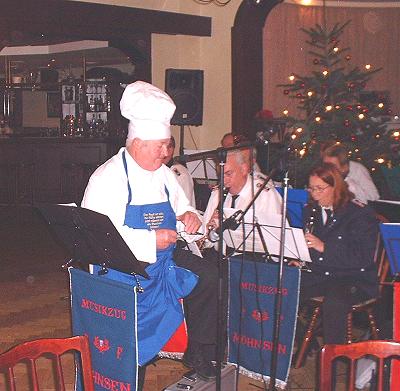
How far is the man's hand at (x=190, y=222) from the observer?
3549 mm

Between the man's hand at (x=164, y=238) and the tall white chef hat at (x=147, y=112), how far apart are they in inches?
17.2

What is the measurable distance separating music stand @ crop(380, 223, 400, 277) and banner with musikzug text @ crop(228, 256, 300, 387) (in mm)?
580

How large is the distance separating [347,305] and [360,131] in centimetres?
371

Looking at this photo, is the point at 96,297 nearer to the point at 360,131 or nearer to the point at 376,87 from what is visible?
the point at 360,131

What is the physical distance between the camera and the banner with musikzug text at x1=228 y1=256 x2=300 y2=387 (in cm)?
416

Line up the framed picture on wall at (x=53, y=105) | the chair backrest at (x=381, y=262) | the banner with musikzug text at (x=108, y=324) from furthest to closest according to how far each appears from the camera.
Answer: the framed picture on wall at (x=53, y=105) < the chair backrest at (x=381, y=262) < the banner with musikzug text at (x=108, y=324)

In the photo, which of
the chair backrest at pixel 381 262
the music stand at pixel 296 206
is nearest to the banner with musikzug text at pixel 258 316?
the music stand at pixel 296 206

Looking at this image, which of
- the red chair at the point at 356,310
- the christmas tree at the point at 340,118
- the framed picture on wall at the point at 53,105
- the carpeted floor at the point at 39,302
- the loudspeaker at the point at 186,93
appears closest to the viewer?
the red chair at the point at 356,310

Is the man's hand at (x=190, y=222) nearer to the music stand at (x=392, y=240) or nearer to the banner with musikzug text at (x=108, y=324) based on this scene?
the banner with musikzug text at (x=108, y=324)

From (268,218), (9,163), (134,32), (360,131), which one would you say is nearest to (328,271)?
(268,218)

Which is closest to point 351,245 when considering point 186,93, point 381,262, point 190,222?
point 381,262

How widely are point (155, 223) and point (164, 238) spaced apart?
0.54 ft

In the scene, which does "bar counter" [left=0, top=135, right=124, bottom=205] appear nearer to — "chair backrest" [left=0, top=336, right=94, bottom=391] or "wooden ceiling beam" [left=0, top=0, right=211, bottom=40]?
"wooden ceiling beam" [left=0, top=0, right=211, bottom=40]

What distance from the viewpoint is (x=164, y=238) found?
11.1ft
